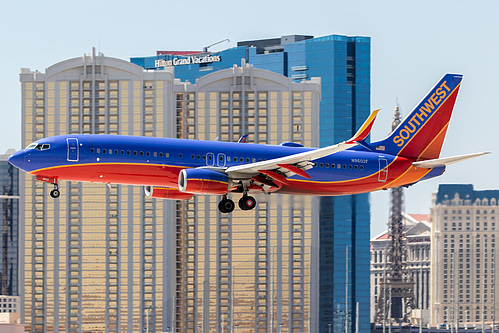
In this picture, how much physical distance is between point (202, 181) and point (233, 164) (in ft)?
13.3

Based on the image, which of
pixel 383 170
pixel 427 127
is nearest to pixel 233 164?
pixel 383 170

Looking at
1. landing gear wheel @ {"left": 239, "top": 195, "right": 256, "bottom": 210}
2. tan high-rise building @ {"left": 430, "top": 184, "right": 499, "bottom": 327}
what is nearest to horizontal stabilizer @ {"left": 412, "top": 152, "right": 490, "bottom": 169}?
landing gear wheel @ {"left": 239, "top": 195, "right": 256, "bottom": 210}

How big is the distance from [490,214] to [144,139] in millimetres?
71719

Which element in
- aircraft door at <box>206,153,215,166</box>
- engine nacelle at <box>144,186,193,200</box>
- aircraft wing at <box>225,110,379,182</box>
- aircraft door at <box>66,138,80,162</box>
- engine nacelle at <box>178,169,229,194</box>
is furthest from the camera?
engine nacelle at <box>144,186,193,200</box>

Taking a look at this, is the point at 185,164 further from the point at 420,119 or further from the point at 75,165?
the point at 420,119

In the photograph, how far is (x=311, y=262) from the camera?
191 m

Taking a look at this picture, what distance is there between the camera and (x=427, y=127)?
88312 millimetres

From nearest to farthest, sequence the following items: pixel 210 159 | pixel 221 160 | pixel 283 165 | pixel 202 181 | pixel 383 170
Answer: pixel 202 181
pixel 283 165
pixel 210 159
pixel 221 160
pixel 383 170

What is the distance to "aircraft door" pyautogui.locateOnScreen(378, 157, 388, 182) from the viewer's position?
83.7m

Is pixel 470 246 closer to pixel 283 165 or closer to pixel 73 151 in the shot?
pixel 283 165

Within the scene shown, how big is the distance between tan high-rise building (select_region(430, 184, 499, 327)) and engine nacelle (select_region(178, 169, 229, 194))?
194ft

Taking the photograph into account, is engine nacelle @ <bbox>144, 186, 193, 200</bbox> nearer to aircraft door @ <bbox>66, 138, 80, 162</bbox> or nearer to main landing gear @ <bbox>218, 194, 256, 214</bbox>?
main landing gear @ <bbox>218, 194, 256, 214</bbox>

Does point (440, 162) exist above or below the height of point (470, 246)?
above

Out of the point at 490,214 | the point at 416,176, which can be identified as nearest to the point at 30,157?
the point at 416,176
